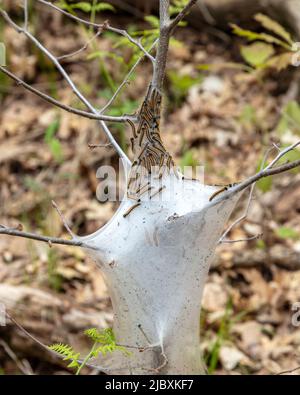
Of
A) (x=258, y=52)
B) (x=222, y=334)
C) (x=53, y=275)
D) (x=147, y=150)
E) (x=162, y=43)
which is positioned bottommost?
(x=222, y=334)

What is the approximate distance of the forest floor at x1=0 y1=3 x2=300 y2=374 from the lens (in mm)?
2924

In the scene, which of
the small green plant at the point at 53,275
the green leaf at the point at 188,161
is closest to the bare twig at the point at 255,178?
the small green plant at the point at 53,275

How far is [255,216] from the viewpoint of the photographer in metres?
3.76

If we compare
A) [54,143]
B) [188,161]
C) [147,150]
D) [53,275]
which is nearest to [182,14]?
[147,150]

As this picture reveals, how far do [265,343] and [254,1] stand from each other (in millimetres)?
2815

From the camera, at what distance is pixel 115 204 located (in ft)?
13.3

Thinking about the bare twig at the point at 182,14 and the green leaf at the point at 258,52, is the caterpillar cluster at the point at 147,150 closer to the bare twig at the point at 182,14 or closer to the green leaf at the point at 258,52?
the bare twig at the point at 182,14

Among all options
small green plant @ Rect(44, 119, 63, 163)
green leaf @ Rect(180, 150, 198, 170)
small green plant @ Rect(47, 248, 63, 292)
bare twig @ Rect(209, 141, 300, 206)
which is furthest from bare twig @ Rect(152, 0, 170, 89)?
small green plant @ Rect(44, 119, 63, 163)

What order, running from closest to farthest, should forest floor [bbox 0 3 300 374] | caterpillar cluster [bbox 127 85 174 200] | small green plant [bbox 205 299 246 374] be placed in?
1. caterpillar cluster [bbox 127 85 174 200]
2. small green plant [bbox 205 299 246 374]
3. forest floor [bbox 0 3 300 374]

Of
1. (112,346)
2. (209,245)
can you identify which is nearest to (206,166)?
(209,245)

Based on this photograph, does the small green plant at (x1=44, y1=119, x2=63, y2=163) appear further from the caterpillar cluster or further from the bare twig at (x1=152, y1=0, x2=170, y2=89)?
the bare twig at (x1=152, y1=0, x2=170, y2=89)

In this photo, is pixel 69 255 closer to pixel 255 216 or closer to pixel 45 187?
pixel 45 187

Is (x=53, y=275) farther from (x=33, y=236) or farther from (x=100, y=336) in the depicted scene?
(x=33, y=236)

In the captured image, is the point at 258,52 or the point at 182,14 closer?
the point at 182,14
